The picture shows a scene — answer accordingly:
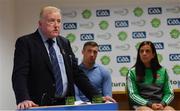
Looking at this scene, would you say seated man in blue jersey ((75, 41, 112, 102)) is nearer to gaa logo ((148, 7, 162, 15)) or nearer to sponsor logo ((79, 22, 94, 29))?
sponsor logo ((79, 22, 94, 29))

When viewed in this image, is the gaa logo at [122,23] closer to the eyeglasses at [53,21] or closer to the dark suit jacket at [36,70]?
the dark suit jacket at [36,70]

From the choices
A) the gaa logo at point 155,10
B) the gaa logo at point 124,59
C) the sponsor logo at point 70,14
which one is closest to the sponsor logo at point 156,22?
the gaa logo at point 155,10

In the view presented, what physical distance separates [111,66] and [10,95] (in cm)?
164

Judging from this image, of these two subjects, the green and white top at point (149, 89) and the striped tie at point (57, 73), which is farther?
the green and white top at point (149, 89)

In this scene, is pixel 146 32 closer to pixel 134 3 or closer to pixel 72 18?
pixel 134 3

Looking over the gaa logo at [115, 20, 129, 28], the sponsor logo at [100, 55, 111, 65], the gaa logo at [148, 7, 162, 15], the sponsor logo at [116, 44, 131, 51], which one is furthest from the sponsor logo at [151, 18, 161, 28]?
the sponsor logo at [100, 55, 111, 65]

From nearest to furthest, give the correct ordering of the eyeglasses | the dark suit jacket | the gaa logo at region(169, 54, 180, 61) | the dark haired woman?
the dark suit jacket → the eyeglasses → the dark haired woman → the gaa logo at region(169, 54, 180, 61)

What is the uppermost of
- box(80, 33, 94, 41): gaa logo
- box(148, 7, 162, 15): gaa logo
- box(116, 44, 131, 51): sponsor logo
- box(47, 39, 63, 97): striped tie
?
box(148, 7, 162, 15): gaa logo

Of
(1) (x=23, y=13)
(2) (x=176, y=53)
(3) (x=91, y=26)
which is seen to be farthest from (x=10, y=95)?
(2) (x=176, y=53)

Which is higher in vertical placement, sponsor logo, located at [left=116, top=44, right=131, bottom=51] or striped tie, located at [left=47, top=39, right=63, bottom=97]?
sponsor logo, located at [left=116, top=44, right=131, bottom=51]

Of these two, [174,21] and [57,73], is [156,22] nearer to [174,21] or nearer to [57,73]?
[174,21]

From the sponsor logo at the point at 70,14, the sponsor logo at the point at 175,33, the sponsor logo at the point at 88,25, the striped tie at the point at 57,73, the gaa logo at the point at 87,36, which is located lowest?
the striped tie at the point at 57,73

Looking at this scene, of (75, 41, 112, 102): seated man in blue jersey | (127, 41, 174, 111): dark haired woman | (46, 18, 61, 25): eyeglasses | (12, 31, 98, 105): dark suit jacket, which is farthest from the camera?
(75, 41, 112, 102): seated man in blue jersey

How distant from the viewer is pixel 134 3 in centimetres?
525
